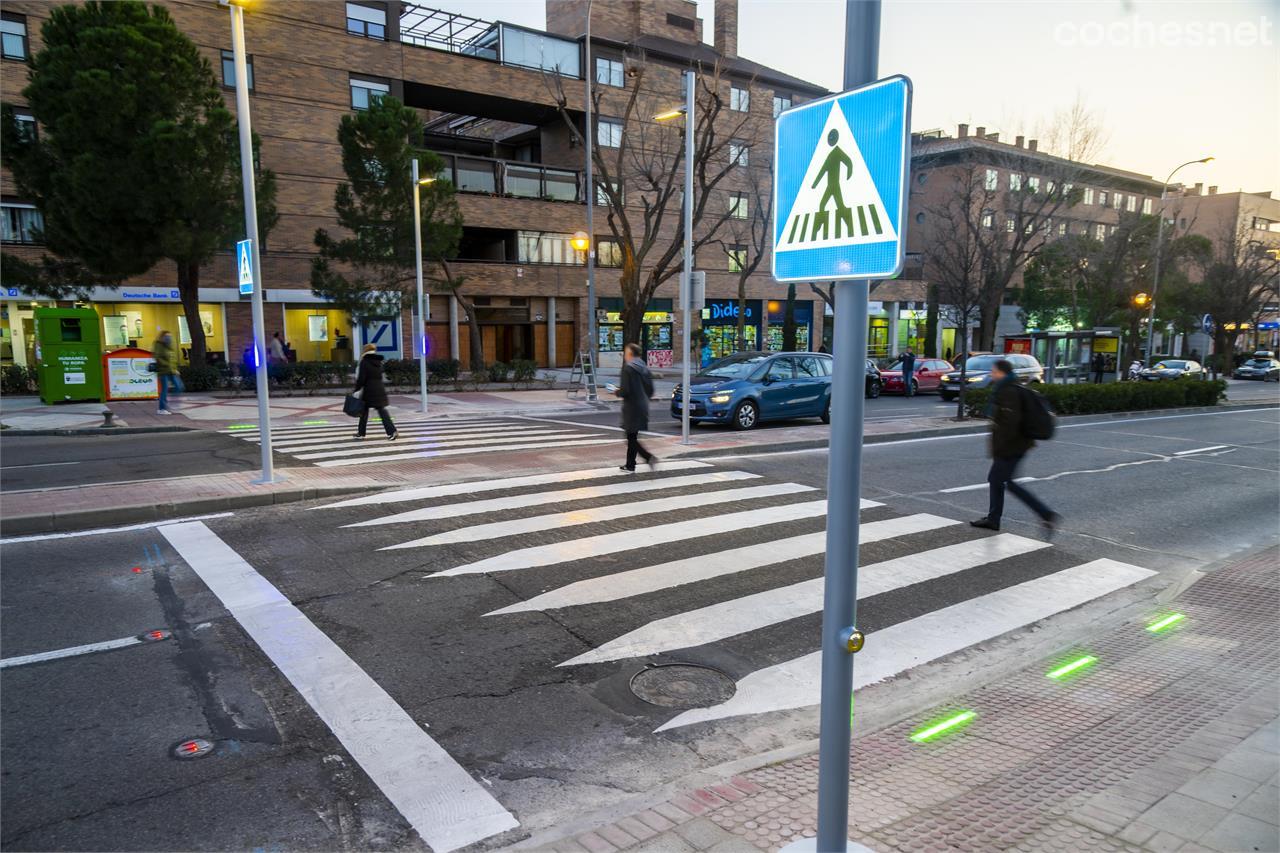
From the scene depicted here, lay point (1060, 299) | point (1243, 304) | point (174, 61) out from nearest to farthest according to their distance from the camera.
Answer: point (174, 61) < point (1243, 304) < point (1060, 299)

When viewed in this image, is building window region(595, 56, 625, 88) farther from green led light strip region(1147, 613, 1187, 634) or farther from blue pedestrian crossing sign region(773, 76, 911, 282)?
blue pedestrian crossing sign region(773, 76, 911, 282)

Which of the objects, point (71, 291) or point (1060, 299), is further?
point (1060, 299)

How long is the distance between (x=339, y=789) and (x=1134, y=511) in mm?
10112

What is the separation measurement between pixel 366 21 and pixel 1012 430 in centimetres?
3466

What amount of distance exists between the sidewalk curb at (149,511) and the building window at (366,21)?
99.3ft

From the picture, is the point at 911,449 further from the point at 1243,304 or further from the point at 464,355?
the point at 1243,304

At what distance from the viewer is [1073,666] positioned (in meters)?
5.02

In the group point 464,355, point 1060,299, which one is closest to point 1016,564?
point 464,355

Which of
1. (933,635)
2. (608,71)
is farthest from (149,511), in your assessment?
(608,71)

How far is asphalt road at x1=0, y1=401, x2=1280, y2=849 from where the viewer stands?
354cm

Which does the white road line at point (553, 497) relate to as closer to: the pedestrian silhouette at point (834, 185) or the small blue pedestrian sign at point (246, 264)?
the small blue pedestrian sign at point (246, 264)

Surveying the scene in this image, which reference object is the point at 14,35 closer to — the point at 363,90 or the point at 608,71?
the point at 363,90

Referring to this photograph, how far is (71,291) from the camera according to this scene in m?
24.1

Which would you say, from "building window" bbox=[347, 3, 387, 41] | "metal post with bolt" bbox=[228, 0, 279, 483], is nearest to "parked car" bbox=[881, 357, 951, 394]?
"metal post with bolt" bbox=[228, 0, 279, 483]
